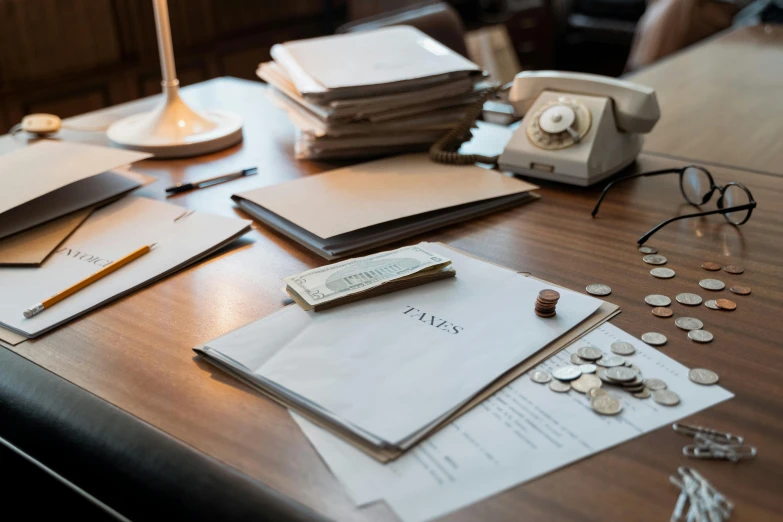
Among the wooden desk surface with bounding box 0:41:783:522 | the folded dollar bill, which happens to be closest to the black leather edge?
the wooden desk surface with bounding box 0:41:783:522

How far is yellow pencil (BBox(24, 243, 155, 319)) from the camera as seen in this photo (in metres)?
0.81

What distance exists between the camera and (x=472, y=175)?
3.69 feet

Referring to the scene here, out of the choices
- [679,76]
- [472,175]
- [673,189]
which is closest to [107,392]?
[472,175]

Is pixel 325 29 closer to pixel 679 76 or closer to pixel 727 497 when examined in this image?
pixel 679 76

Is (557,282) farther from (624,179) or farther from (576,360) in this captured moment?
(624,179)

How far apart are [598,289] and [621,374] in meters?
0.18

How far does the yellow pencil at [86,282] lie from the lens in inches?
31.7

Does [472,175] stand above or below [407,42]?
below

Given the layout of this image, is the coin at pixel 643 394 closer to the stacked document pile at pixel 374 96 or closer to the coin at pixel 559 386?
the coin at pixel 559 386

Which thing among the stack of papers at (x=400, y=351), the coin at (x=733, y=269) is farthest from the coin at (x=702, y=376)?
the coin at (x=733, y=269)

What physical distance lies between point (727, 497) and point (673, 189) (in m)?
0.64

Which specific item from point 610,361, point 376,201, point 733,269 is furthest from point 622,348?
point 376,201

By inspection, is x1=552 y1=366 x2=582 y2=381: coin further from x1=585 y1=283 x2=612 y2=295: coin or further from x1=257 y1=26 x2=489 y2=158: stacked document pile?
x1=257 y1=26 x2=489 y2=158: stacked document pile

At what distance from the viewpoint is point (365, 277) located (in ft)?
2.67
